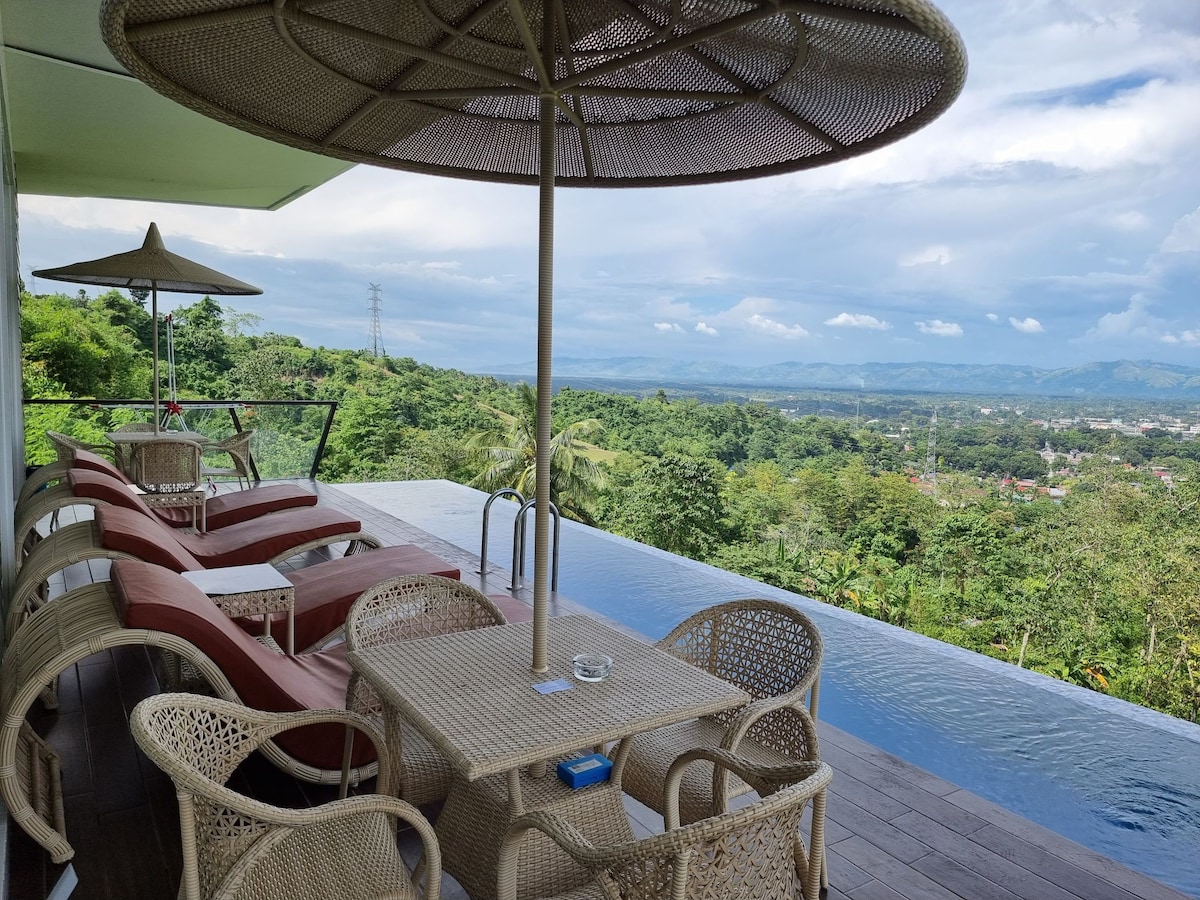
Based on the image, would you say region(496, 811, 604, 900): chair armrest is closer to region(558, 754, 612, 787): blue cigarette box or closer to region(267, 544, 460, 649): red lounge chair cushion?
region(558, 754, 612, 787): blue cigarette box

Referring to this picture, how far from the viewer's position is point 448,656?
210 centimetres

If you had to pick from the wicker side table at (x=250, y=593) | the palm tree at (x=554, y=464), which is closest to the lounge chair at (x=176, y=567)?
the wicker side table at (x=250, y=593)

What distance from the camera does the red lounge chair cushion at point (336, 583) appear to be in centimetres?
345

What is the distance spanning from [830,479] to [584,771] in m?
29.8

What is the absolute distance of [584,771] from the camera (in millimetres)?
2098

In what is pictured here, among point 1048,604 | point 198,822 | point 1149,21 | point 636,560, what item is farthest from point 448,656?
point 1149,21

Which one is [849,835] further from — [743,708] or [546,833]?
[546,833]

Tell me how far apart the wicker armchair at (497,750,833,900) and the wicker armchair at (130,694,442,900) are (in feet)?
1.02

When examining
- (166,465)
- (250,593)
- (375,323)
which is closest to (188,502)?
(166,465)

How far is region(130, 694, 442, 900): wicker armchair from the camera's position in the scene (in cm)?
144

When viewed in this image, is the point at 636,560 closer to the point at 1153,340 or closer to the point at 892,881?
the point at 892,881

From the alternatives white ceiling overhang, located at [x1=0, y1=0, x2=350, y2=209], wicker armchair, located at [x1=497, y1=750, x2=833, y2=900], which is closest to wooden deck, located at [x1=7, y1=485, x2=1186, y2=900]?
wicker armchair, located at [x1=497, y1=750, x2=833, y2=900]

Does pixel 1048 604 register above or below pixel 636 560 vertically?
below

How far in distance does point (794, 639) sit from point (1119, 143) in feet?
165
